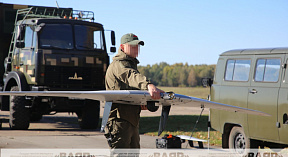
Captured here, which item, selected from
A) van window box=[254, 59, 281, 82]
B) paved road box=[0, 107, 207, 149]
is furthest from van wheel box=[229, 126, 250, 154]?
paved road box=[0, 107, 207, 149]

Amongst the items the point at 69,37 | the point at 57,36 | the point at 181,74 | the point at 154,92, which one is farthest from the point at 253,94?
the point at 181,74

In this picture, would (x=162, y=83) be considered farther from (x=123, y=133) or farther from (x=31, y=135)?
A: (x=123, y=133)

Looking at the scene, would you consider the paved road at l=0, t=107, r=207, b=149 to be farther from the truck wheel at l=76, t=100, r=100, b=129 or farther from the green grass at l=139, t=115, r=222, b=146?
the green grass at l=139, t=115, r=222, b=146

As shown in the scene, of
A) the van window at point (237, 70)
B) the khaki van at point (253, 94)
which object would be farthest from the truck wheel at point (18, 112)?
the van window at point (237, 70)

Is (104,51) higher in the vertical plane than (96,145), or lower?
higher

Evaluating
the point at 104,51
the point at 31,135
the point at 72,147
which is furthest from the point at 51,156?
the point at 104,51

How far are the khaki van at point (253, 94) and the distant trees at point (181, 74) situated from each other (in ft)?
310

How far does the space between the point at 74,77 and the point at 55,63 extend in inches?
28.5

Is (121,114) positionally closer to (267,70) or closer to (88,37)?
(267,70)

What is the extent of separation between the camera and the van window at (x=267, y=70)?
948cm

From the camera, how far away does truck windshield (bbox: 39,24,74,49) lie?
15055mm

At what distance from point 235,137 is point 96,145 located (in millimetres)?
3313

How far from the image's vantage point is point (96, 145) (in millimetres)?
11844

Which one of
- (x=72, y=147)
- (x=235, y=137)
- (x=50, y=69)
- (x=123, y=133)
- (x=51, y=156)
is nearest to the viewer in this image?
(x=123, y=133)
